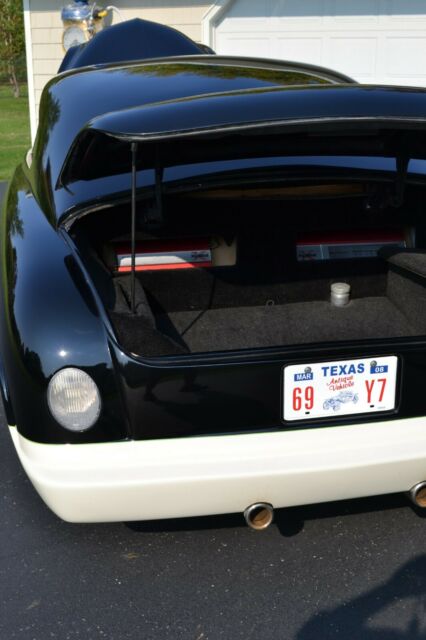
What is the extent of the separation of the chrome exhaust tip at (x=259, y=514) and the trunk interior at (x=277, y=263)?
776mm

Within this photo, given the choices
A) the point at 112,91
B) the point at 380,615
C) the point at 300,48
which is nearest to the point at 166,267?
the point at 112,91

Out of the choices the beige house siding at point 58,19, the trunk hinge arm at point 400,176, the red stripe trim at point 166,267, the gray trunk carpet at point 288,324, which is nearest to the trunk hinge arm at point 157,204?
the red stripe trim at point 166,267

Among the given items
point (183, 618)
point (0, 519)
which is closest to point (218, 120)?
point (183, 618)

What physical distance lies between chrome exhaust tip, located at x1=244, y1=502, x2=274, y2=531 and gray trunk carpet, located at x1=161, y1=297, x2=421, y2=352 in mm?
758

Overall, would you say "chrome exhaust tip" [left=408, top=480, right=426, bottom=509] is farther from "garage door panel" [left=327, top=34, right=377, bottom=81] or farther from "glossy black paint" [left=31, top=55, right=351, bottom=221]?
"garage door panel" [left=327, top=34, right=377, bottom=81]

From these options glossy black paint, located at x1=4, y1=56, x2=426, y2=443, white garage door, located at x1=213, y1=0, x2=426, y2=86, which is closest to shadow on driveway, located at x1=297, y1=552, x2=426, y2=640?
glossy black paint, located at x1=4, y1=56, x2=426, y2=443

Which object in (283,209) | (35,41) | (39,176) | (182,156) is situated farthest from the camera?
(35,41)

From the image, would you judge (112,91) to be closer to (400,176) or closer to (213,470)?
(400,176)

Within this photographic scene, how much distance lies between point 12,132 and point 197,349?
39.7 ft

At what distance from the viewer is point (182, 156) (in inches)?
106

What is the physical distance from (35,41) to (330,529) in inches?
385

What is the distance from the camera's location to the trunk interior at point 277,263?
3057 mm

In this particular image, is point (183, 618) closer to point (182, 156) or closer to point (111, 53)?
point (182, 156)

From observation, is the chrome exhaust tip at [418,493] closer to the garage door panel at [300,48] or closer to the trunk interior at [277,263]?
the trunk interior at [277,263]
